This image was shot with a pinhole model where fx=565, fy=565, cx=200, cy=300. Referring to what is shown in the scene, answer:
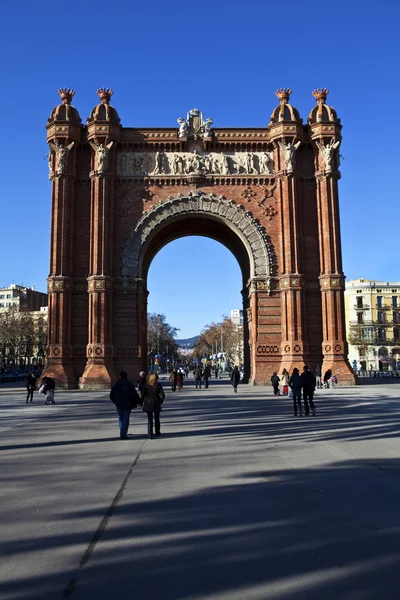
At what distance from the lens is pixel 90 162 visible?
4047 centimetres

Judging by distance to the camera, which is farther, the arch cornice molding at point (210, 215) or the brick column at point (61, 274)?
the arch cornice molding at point (210, 215)

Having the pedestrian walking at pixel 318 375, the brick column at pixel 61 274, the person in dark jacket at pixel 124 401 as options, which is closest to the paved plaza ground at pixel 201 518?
the person in dark jacket at pixel 124 401

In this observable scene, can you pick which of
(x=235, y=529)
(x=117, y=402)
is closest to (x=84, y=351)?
(x=117, y=402)

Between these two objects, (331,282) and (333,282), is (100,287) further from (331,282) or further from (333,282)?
(333,282)

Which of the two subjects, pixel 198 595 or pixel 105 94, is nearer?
pixel 198 595

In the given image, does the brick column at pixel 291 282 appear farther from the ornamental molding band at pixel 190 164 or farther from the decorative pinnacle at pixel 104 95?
the decorative pinnacle at pixel 104 95

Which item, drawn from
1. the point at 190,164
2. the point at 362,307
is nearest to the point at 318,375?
the point at 190,164

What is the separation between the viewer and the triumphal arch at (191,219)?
38.3 metres

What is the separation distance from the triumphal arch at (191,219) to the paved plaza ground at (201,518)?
25325mm

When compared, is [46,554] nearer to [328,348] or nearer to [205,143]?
[328,348]

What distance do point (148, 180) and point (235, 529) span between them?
36530 mm

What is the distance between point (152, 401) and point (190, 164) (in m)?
29.7

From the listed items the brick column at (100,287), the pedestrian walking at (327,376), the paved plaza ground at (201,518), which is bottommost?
the paved plaza ground at (201,518)

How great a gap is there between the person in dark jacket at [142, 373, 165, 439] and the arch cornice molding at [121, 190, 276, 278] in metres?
26.0
